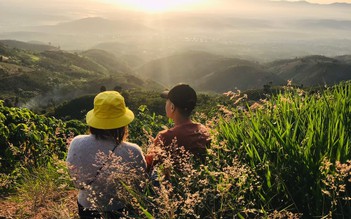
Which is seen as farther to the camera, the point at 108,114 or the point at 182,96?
the point at 182,96

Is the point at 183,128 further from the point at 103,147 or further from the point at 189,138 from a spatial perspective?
the point at 103,147

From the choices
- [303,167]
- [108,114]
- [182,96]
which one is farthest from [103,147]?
[303,167]

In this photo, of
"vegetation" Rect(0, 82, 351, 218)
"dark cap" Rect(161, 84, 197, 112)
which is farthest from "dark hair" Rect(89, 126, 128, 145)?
"dark cap" Rect(161, 84, 197, 112)

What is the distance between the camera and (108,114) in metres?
4.75

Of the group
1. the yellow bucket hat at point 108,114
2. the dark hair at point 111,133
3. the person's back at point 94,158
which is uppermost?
the yellow bucket hat at point 108,114

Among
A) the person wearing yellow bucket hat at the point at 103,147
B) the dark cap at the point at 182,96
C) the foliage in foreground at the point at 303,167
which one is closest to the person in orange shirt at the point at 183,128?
the dark cap at the point at 182,96

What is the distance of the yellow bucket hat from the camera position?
4680mm

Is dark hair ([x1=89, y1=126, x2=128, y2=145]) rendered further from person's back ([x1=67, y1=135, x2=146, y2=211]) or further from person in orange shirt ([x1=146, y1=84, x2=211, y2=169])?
person in orange shirt ([x1=146, y1=84, x2=211, y2=169])

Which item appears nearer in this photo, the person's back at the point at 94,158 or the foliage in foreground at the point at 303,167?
the foliage in foreground at the point at 303,167

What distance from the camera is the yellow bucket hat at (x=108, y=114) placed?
4680 millimetres

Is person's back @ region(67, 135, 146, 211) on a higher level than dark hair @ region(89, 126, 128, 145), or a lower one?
lower

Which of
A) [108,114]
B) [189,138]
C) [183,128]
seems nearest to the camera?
[108,114]

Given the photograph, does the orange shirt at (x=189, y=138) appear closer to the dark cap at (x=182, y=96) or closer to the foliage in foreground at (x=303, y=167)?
the dark cap at (x=182, y=96)

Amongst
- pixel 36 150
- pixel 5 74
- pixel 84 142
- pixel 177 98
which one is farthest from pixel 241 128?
pixel 5 74
